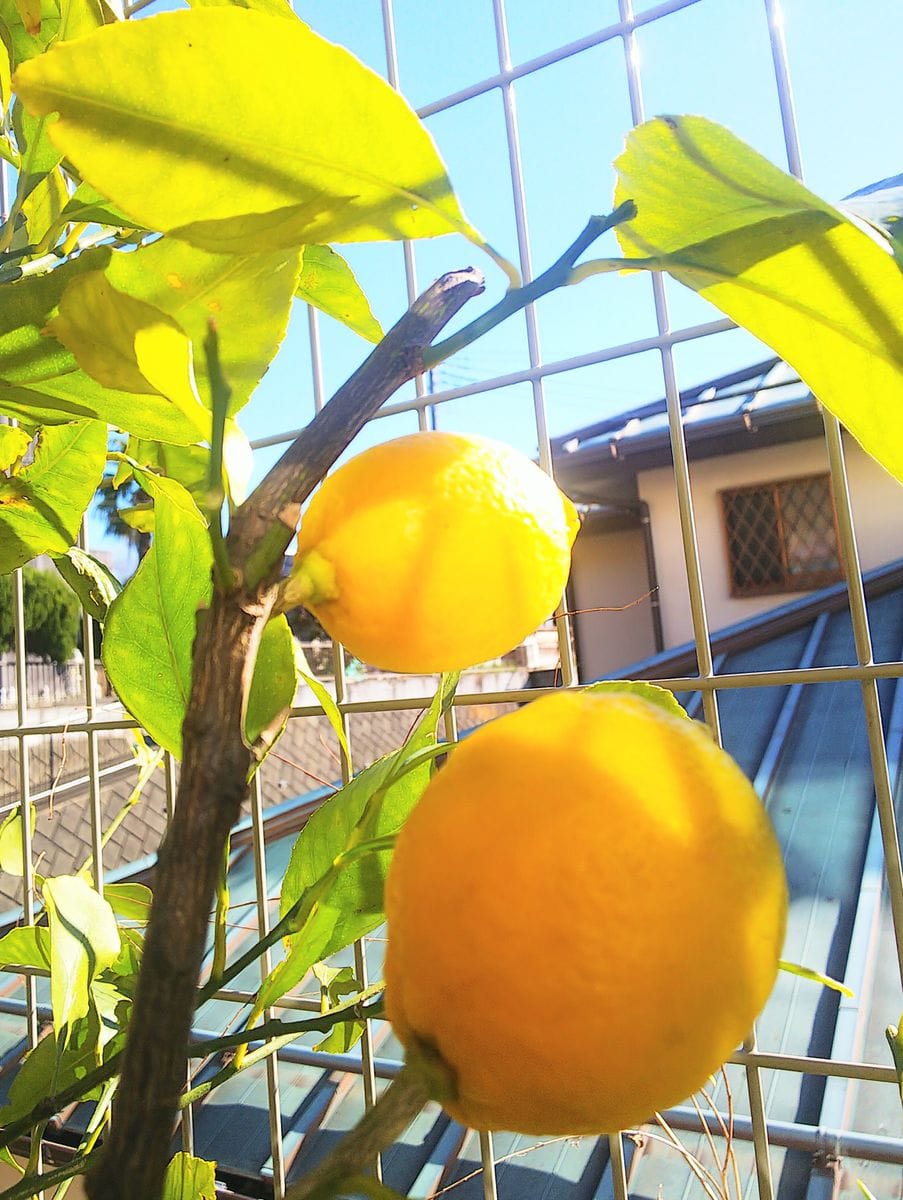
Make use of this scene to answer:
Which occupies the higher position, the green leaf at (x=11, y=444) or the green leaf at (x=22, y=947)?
the green leaf at (x=11, y=444)

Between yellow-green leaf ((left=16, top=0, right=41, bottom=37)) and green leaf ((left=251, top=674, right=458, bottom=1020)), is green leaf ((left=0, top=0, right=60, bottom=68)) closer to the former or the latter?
yellow-green leaf ((left=16, top=0, right=41, bottom=37))

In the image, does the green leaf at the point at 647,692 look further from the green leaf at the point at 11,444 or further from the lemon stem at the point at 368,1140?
the green leaf at the point at 11,444

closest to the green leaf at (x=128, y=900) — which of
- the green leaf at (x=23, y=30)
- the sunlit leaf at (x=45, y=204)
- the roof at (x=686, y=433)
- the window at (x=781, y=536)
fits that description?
the sunlit leaf at (x=45, y=204)

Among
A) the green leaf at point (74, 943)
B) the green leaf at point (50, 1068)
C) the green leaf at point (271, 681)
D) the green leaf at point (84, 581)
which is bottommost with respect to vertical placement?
the green leaf at point (50, 1068)

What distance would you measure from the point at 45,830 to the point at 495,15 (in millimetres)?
5456

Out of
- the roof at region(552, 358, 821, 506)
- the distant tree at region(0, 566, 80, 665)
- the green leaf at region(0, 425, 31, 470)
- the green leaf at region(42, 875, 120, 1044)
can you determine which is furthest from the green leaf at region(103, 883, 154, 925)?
the distant tree at region(0, 566, 80, 665)

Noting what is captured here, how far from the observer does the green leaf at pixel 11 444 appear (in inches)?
17.4

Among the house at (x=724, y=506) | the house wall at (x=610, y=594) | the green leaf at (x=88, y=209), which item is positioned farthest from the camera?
the house wall at (x=610, y=594)

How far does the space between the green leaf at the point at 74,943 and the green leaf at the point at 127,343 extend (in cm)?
25

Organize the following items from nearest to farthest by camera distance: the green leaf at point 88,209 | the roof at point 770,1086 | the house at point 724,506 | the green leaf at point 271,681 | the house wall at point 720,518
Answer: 1. the green leaf at point 271,681
2. the green leaf at point 88,209
3. the roof at point 770,1086
4. the house wall at point 720,518
5. the house at point 724,506

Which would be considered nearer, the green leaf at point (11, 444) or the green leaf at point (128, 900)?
the green leaf at point (11, 444)

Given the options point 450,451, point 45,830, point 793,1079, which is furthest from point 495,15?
point 45,830

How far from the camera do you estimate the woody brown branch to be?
Result: 0.49ft

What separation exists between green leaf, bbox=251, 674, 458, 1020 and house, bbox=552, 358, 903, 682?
402cm
